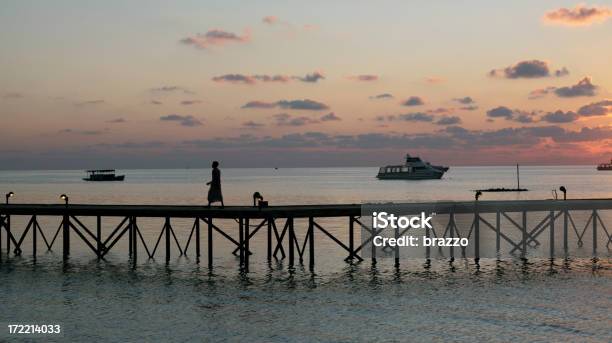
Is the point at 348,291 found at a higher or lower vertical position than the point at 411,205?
lower

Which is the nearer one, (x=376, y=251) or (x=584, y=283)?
(x=584, y=283)

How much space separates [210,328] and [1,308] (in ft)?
31.6

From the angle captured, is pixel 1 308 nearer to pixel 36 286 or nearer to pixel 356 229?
pixel 36 286

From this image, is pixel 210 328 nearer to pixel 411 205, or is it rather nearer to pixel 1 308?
pixel 1 308

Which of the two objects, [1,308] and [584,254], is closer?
[1,308]

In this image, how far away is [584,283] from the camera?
3142cm

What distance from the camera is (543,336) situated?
2222 cm

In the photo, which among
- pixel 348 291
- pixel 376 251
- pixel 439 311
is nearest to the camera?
pixel 439 311

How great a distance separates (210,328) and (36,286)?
12.3 metres

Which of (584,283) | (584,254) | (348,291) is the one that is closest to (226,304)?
(348,291)

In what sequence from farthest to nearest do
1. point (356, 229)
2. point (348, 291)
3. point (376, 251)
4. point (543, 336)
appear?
point (356, 229) < point (376, 251) < point (348, 291) < point (543, 336)

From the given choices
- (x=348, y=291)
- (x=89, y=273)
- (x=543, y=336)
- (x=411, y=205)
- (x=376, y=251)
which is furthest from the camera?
(x=376, y=251)

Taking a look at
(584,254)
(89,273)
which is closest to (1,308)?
(89,273)

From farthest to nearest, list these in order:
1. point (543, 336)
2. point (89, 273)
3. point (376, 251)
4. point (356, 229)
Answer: point (356, 229) < point (376, 251) < point (89, 273) < point (543, 336)
